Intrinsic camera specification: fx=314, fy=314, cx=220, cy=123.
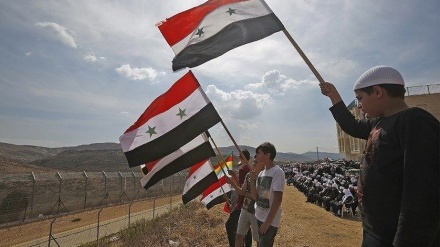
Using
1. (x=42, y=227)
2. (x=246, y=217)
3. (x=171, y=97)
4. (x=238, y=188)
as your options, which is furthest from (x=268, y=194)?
(x=42, y=227)

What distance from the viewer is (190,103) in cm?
548

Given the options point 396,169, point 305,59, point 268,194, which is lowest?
point 268,194

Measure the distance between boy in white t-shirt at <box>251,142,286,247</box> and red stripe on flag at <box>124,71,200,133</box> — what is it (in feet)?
5.54

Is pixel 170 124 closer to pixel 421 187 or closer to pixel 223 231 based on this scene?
pixel 421 187

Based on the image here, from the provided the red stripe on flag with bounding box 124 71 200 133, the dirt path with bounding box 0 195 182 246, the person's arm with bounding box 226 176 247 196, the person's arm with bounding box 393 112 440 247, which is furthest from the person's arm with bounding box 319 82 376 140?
the dirt path with bounding box 0 195 182 246

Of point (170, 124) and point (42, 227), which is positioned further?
point (42, 227)

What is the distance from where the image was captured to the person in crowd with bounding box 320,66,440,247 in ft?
5.72

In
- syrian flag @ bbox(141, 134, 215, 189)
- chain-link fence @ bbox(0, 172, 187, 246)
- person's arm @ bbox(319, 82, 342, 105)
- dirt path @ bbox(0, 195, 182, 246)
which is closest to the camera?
person's arm @ bbox(319, 82, 342, 105)

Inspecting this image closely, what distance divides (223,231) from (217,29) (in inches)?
290

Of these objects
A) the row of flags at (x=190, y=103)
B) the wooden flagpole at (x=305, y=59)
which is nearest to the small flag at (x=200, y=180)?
the row of flags at (x=190, y=103)

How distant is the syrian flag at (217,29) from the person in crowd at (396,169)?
76.5 inches

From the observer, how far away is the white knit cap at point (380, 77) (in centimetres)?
220

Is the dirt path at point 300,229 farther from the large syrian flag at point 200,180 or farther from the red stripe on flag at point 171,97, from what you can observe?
the red stripe on flag at point 171,97

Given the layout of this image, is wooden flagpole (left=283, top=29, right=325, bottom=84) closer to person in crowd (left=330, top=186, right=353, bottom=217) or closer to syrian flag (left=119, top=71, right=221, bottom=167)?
syrian flag (left=119, top=71, right=221, bottom=167)
